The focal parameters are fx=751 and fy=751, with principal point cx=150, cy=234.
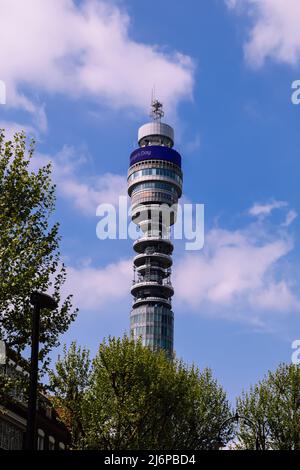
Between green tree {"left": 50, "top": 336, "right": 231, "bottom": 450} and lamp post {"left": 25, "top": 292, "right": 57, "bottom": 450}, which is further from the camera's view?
green tree {"left": 50, "top": 336, "right": 231, "bottom": 450}

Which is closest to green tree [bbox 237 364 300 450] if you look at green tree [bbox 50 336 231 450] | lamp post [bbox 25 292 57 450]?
green tree [bbox 50 336 231 450]

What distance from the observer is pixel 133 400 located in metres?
55.0

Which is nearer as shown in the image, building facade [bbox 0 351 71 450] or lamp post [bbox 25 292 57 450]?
lamp post [bbox 25 292 57 450]

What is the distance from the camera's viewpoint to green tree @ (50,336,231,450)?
5325cm

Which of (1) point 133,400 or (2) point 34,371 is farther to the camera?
(1) point 133,400

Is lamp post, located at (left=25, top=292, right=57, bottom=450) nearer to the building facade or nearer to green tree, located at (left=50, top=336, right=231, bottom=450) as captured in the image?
the building facade

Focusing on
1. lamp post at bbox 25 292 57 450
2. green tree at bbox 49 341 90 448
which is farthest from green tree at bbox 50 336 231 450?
lamp post at bbox 25 292 57 450

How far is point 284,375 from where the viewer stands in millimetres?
67688

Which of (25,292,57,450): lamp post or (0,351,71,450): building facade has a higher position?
(0,351,71,450): building facade

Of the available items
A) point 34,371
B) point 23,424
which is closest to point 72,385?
point 23,424

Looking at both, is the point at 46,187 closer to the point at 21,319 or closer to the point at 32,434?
the point at 21,319

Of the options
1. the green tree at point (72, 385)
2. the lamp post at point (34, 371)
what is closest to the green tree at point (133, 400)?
the green tree at point (72, 385)

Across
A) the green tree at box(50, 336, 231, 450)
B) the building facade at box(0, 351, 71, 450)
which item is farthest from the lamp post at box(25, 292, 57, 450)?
the green tree at box(50, 336, 231, 450)

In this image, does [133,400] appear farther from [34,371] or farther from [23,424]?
[34,371]
